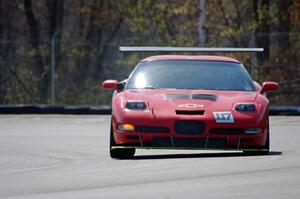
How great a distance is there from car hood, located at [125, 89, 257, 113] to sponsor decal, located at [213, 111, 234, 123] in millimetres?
104

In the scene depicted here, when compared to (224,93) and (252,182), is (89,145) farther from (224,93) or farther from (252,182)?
(252,182)

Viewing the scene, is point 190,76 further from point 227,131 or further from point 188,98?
point 227,131

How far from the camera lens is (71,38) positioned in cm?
3306

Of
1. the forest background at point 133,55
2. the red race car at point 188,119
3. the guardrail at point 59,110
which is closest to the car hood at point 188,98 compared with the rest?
the red race car at point 188,119

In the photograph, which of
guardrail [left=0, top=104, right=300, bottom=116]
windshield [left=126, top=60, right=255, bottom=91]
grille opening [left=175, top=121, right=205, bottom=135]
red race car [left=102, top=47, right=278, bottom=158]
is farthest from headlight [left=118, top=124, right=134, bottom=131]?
guardrail [left=0, top=104, right=300, bottom=116]

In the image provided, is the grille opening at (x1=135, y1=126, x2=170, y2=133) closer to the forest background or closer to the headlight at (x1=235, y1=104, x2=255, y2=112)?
the headlight at (x1=235, y1=104, x2=255, y2=112)

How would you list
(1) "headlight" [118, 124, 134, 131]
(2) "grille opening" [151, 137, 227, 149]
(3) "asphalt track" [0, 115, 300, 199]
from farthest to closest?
(1) "headlight" [118, 124, 134, 131]
(2) "grille opening" [151, 137, 227, 149]
(3) "asphalt track" [0, 115, 300, 199]

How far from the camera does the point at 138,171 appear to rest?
12.4 metres

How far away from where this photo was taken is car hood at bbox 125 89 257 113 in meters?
14.2

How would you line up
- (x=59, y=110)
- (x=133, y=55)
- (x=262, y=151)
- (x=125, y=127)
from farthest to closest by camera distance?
(x=133, y=55) < (x=59, y=110) < (x=262, y=151) < (x=125, y=127)

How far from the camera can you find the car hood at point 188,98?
14250 millimetres

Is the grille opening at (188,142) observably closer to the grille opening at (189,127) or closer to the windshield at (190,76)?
the grille opening at (189,127)

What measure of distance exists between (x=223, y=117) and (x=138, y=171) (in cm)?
203

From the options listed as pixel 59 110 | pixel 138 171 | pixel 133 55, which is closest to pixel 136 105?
pixel 138 171
